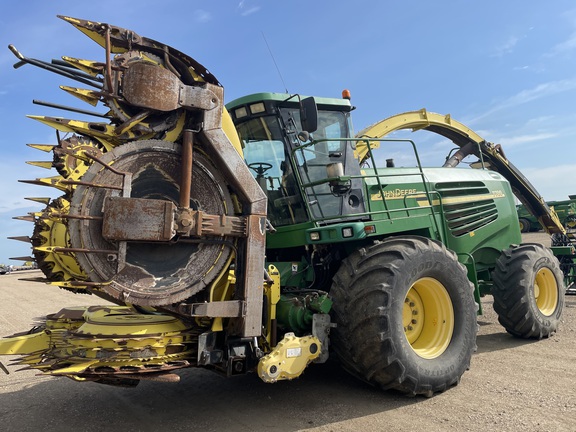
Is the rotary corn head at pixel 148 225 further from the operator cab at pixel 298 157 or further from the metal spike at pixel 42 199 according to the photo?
the operator cab at pixel 298 157

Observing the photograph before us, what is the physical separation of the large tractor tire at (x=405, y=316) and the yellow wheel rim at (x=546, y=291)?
9.82ft

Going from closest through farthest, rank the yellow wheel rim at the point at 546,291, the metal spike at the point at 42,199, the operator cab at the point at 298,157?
1. the metal spike at the point at 42,199
2. the operator cab at the point at 298,157
3. the yellow wheel rim at the point at 546,291

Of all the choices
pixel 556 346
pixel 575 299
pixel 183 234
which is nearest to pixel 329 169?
pixel 183 234

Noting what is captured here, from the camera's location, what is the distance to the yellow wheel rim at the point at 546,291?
707 centimetres

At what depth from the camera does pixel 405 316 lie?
477cm

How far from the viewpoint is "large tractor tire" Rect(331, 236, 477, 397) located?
406 cm

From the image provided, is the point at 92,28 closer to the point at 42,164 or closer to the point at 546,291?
the point at 42,164

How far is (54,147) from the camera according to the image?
11.4ft

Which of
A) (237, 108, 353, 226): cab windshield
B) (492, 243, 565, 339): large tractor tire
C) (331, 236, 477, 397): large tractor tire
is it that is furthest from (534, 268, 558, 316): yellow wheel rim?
(237, 108, 353, 226): cab windshield

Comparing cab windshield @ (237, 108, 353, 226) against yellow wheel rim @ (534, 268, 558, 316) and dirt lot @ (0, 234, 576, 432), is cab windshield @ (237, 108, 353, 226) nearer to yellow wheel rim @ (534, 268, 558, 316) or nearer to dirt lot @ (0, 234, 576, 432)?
dirt lot @ (0, 234, 576, 432)

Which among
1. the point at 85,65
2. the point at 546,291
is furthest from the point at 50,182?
the point at 546,291

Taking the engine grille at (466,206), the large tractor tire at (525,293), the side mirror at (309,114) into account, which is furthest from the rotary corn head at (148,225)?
the large tractor tire at (525,293)

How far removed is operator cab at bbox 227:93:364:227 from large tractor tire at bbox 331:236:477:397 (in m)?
0.70

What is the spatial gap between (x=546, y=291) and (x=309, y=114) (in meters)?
5.09
